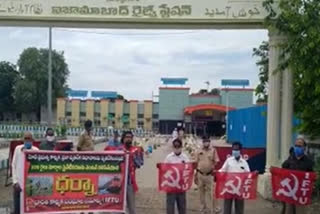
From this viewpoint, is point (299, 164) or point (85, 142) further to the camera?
point (85, 142)

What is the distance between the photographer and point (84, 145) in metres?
12.7

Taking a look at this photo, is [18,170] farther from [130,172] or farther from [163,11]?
[163,11]

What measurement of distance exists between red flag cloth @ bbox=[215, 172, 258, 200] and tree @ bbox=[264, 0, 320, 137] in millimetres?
2673

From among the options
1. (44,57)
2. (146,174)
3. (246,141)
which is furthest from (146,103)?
(146,174)

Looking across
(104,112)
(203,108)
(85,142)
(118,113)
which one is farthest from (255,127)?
(104,112)

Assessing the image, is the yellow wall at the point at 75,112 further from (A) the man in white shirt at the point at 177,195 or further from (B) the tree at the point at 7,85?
(A) the man in white shirt at the point at 177,195

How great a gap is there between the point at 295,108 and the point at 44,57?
90298 millimetres

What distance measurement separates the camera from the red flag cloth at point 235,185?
10.6m

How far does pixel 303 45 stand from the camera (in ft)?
40.0

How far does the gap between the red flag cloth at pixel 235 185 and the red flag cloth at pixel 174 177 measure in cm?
61

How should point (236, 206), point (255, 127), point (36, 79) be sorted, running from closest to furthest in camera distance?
1. point (236, 206)
2. point (255, 127)
3. point (36, 79)

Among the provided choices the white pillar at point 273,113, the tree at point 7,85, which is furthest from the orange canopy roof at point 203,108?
the white pillar at point 273,113

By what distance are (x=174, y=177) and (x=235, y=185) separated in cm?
114

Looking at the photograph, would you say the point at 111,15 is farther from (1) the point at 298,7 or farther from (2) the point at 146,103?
(2) the point at 146,103
